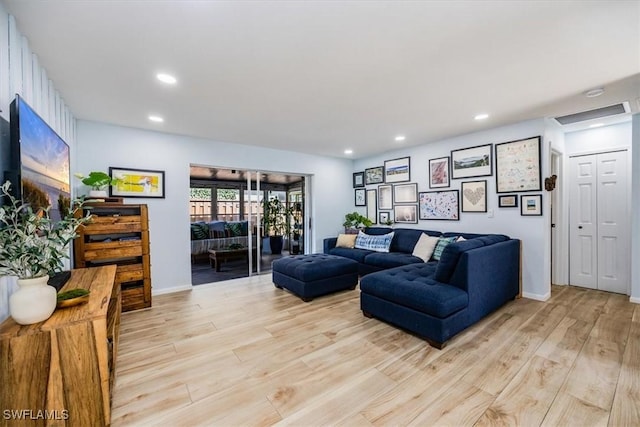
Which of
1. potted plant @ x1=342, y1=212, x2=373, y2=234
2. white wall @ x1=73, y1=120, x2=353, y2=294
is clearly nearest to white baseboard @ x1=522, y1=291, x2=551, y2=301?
potted plant @ x1=342, y1=212, x2=373, y2=234

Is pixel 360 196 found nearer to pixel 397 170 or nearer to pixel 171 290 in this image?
pixel 397 170

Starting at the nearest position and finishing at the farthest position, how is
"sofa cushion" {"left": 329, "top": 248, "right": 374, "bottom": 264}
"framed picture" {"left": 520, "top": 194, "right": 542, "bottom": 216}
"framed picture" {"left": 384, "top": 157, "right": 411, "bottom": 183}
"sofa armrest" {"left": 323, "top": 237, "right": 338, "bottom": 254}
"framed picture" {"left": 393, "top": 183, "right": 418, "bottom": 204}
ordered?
"framed picture" {"left": 520, "top": 194, "right": 542, "bottom": 216} < "sofa cushion" {"left": 329, "top": 248, "right": 374, "bottom": 264} < "framed picture" {"left": 393, "top": 183, "right": 418, "bottom": 204} < "framed picture" {"left": 384, "top": 157, "right": 411, "bottom": 183} < "sofa armrest" {"left": 323, "top": 237, "right": 338, "bottom": 254}

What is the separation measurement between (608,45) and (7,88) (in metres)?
3.93

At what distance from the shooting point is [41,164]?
1805mm

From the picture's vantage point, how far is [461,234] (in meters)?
4.10

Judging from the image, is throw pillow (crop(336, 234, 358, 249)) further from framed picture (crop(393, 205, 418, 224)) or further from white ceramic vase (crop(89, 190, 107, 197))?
white ceramic vase (crop(89, 190, 107, 197))

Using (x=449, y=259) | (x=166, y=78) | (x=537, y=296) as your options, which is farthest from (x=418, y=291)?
(x=166, y=78)

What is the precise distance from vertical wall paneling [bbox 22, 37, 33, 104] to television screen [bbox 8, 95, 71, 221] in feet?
0.66

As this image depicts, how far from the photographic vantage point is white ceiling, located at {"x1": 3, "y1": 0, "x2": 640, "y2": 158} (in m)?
1.57

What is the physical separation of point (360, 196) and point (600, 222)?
3897mm

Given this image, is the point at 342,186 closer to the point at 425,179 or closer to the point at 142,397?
the point at 425,179

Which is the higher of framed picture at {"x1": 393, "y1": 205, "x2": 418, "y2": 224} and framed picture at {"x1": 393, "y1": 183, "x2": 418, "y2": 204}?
framed picture at {"x1": 393, "y1": 183, "x2": 418, "y2": 204}

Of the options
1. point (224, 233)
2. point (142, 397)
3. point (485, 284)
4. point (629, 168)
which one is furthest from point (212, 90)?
point (629, 168)

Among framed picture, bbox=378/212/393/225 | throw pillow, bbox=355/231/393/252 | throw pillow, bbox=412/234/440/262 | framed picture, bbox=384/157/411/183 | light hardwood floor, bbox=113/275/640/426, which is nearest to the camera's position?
light hardwood floor, bbox=113/275/640/426
